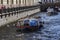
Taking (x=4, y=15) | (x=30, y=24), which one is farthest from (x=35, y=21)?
(x=4, y=15)

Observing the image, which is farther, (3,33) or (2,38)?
(3,33)

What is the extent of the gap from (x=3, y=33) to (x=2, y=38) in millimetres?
3510

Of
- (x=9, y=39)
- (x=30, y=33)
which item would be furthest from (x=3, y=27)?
(x=9, y=39)

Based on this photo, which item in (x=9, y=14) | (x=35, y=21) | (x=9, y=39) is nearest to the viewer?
(x=9, y=39)

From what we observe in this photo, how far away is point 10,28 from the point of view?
43.4m

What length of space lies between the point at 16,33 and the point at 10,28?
13.9 ft

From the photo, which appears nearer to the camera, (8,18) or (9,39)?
(9,39)

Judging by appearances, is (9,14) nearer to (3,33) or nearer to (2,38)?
(3,33)

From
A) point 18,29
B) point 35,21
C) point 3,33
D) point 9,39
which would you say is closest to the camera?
point 9,39

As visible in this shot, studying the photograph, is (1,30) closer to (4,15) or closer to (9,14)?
(4,15)

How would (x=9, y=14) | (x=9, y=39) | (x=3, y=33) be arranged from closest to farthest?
1. (x=9, y=39)
2. (x=3, y=33)
3. (x=9, y=14)

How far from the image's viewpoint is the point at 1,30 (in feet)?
130

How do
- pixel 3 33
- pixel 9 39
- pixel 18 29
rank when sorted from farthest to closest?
pixel 18 29, pixel 3 33, pixel 9 39

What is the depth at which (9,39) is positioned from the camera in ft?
112
